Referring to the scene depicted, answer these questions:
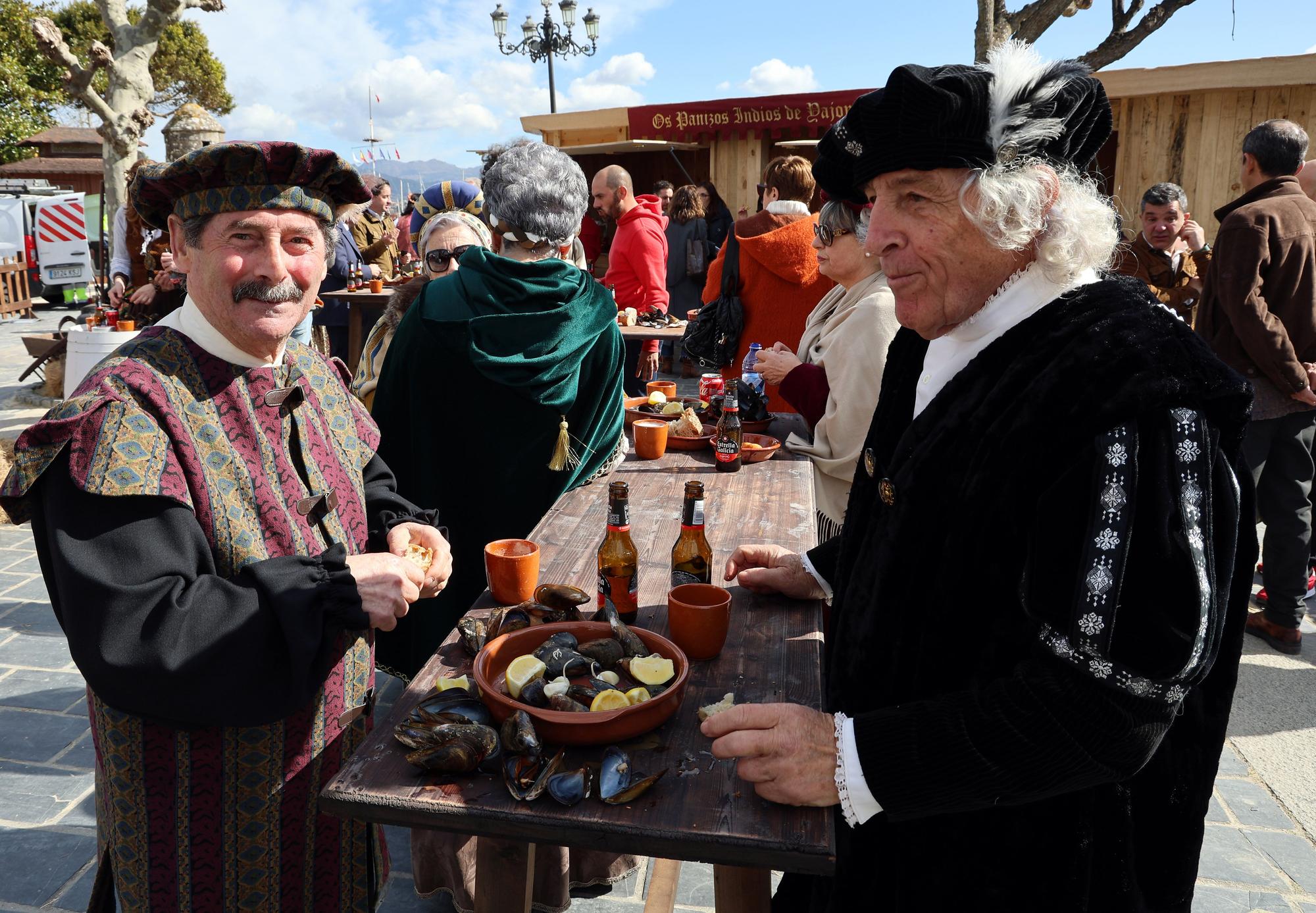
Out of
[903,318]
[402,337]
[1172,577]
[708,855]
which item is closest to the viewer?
[1172,577]

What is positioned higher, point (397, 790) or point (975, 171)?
point (975, 171)

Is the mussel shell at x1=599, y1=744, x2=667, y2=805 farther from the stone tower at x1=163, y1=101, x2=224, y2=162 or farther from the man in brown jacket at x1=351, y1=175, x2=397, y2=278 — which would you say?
the man in brown jacket at x1=351, y1=175, x2=397, y2=278

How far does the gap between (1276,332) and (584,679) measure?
4530 mm

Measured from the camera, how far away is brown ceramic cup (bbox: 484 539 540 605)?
195 centimetres

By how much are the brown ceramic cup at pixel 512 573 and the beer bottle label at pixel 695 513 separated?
13.9 inches

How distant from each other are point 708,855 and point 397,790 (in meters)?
0.48

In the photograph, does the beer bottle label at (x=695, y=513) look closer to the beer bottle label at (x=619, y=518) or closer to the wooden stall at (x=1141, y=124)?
the beer bottle label at (x=619, y=518)

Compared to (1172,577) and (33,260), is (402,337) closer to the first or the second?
(1172,577)

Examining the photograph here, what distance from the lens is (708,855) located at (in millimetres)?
1238

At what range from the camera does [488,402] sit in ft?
9.73

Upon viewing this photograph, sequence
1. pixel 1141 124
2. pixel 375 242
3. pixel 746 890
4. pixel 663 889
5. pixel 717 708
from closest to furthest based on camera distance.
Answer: pixel 717 708, pixel 746 890, pixel 663 889, pixel 375 242, pixel 1141 124

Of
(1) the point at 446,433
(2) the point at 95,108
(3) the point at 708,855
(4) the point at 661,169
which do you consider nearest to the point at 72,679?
(1) the point at 446,433

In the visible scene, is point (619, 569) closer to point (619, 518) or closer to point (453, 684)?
point (619, 518)

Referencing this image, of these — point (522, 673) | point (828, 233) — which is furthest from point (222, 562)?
point (828, 233)
